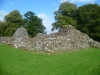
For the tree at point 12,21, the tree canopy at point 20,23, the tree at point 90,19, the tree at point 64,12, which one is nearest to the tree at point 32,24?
the tree canopy at point 20,23

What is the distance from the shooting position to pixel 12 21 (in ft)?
190

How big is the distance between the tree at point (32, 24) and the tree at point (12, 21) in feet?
8.68

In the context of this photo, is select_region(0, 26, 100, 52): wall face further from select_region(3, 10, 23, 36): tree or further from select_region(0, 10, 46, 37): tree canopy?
select_region(3, 10, 23, 36): tree

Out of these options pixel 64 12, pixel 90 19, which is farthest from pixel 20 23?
pixel 90 19

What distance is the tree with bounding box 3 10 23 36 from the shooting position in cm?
5499

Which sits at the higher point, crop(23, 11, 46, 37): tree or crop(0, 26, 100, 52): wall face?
crop(23, 11, 46, 37): tree

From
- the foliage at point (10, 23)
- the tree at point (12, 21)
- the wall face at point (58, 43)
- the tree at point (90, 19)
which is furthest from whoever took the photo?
the tree at point (12, 21)

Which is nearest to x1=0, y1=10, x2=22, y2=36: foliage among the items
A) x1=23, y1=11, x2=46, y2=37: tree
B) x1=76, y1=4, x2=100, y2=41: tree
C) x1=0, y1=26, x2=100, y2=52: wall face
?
x1=23, y1=11, x2=46, y2=37: tree

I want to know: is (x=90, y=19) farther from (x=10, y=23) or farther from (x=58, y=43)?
(x=10, y=23)

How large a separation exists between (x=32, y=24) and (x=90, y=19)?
2366 centimetres

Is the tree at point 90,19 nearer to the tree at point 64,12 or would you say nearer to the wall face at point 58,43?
the tree at point 64,12

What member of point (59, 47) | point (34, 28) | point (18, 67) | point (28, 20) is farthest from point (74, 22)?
point (18, 67)

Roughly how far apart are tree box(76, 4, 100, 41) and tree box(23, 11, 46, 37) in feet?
58.3

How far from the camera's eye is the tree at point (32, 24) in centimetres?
5669
